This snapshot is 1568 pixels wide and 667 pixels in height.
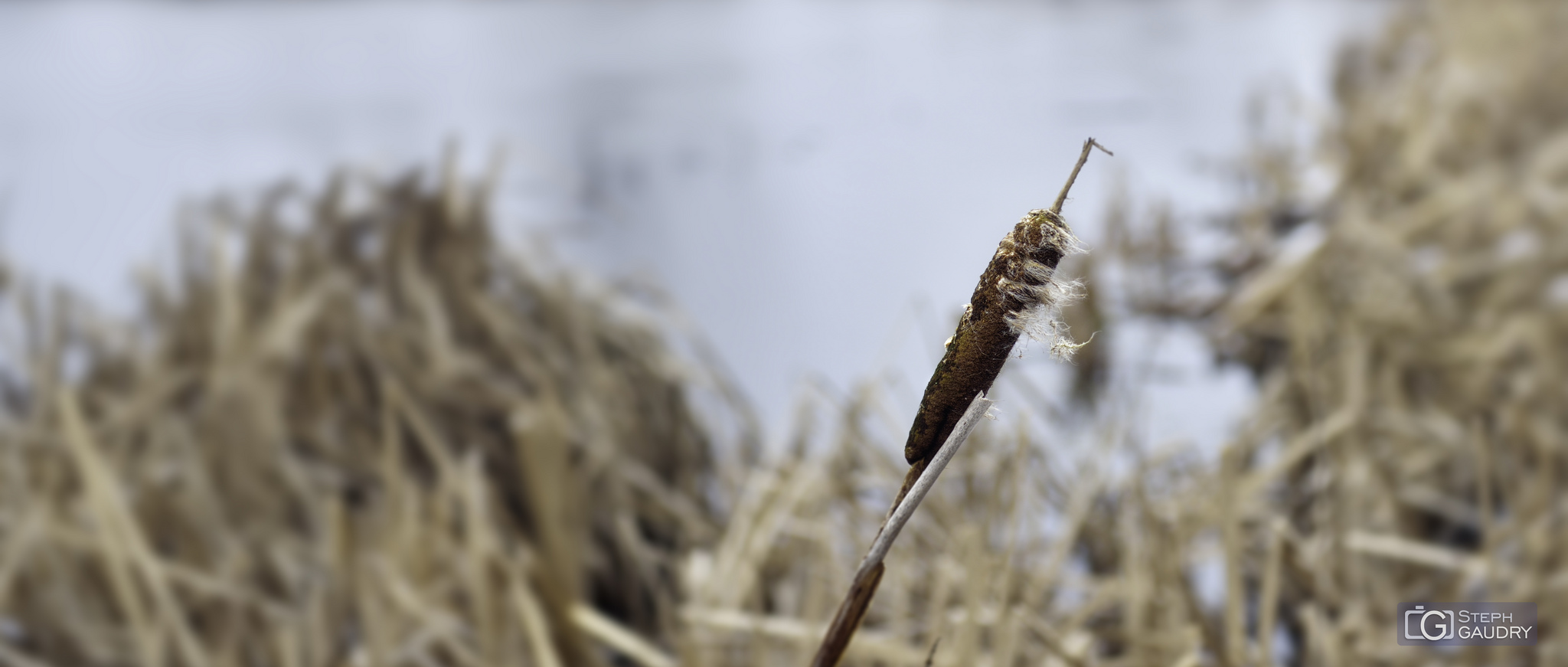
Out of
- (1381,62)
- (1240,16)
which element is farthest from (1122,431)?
(1240,16)

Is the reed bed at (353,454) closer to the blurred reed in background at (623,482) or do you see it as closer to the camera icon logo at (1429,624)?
the blurred reed in background at (623,482)

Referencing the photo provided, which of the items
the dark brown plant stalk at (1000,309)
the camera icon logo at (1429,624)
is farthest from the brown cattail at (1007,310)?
the camera icon logo at (1429,624)

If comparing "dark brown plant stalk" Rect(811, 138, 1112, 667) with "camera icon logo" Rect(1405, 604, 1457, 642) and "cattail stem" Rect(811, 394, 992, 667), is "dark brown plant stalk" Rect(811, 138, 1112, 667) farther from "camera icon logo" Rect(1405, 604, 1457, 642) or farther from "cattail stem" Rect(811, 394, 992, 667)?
"camera icon logo" Rect(1405, 604, 1457, 642)

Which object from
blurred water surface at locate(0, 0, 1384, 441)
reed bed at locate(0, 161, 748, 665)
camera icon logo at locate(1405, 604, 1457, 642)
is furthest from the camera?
blurred water surface at locate(0, 0, 1384, 441)

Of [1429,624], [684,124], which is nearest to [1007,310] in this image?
[1429,624]

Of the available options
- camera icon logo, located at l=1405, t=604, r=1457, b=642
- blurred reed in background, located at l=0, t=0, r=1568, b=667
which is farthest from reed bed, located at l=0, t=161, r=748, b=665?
camera icon logo, located at l=1405, t=604, r=1457, b=642

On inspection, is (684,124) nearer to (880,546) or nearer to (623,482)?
(623,482)
